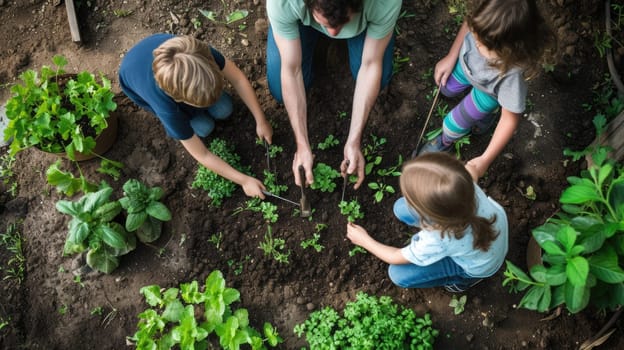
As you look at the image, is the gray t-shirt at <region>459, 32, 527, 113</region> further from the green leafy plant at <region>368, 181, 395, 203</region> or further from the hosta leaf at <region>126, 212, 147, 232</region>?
the hosta leaf at <region>126, 212, 147, 232</region>

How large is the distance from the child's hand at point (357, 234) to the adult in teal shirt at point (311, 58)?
0.26 m

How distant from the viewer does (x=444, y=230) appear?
1.96 metres

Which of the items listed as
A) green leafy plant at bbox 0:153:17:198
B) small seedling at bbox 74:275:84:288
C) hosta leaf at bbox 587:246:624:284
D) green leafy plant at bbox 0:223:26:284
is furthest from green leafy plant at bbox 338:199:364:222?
green leafy plant at bbox 0:153:17:198

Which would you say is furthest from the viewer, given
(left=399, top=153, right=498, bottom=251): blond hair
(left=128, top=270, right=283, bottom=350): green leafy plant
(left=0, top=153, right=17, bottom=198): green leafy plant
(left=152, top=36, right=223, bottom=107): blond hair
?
A: (left=0, top=153, right=17, bottom=198): green leafy plant

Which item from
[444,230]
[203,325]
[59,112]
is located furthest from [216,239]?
[444,230]

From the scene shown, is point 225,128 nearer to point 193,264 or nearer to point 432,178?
point 193,264

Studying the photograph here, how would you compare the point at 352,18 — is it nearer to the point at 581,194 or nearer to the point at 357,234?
the point at 357,234

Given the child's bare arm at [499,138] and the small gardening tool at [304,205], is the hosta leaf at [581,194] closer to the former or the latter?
the child's bare arm at [499,138]

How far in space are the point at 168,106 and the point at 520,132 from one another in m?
2.27

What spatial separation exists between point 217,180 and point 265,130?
1.44 ft

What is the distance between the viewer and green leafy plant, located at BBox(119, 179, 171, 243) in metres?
2.63

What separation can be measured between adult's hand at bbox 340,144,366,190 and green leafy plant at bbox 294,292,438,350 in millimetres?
690

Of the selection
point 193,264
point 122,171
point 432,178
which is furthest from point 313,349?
point 122,171

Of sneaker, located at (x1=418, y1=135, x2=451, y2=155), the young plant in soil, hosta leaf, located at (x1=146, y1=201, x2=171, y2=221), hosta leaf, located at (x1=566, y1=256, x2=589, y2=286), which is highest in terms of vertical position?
hosta leaf, located at (x1=566, y1=256, x2=589, y2=286)
